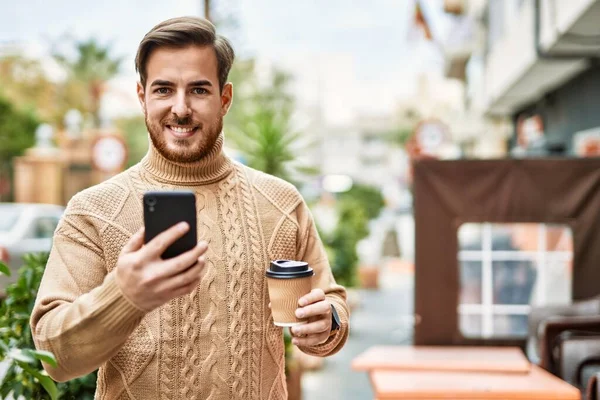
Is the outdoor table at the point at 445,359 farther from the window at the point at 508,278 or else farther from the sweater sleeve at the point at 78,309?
the sweater sleeve at the point at 78,309

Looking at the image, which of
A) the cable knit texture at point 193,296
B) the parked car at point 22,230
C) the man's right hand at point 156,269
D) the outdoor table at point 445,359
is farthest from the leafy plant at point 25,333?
the parked car at point 22,230

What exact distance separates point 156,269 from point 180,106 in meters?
0.57

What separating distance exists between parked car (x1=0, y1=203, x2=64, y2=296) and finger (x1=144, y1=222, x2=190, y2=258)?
11.3 meters

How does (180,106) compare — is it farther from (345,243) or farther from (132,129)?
(132,129)

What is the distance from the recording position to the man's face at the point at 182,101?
6.52 feet

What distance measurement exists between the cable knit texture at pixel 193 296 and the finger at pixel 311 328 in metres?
0.17

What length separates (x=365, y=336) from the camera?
10875 mm

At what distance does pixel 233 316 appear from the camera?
2.04m

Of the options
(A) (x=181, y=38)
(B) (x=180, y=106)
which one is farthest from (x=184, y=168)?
(A) (x=181, y=38)

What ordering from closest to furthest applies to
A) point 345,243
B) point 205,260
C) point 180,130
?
1. point 205,260
2. point 180,130
3. point 345,243

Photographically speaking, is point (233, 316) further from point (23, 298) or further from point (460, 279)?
point (460, 279)

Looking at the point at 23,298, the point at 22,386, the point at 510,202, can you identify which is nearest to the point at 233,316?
the point at 22,386

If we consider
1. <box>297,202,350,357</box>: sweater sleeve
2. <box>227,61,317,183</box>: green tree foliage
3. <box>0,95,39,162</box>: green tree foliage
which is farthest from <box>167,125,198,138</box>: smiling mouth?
<box>0,95,39,162</box>: green tree foliage

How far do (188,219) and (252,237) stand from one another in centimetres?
53
